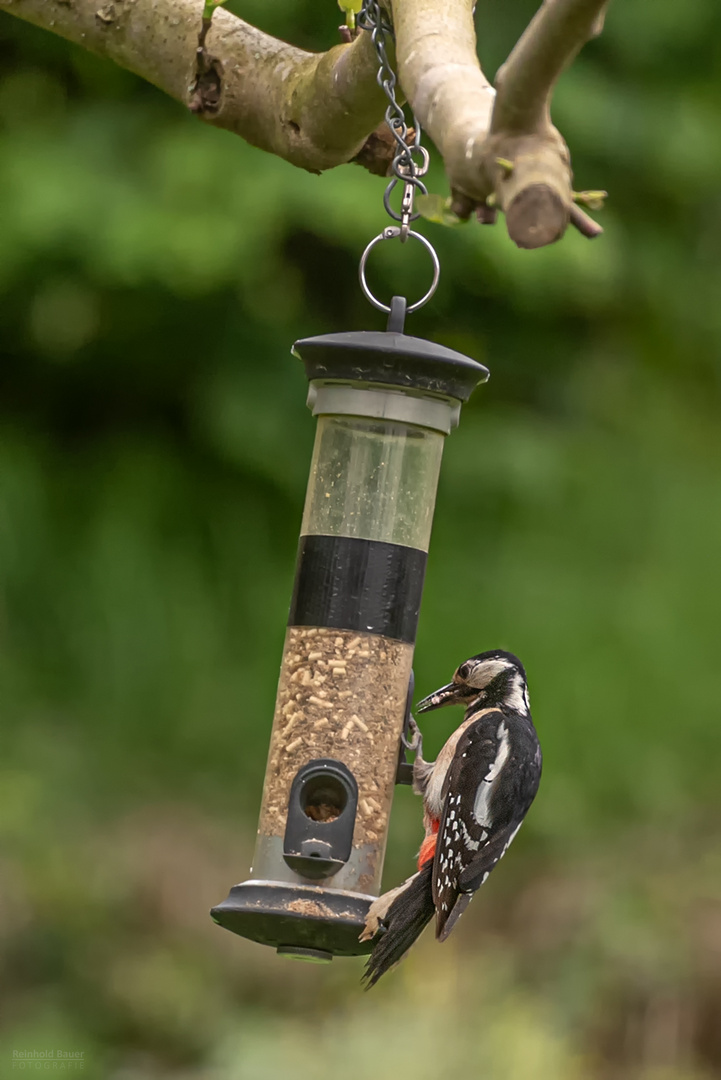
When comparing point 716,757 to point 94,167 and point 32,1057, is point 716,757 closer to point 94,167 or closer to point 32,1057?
point 32,1057

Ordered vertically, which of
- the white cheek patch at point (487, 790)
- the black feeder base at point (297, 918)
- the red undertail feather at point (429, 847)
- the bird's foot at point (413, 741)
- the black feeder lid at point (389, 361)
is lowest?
the black feeder base at point (297, 918)

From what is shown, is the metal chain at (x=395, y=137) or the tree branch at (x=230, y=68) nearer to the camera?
the metal chain at (x=395, y=137)

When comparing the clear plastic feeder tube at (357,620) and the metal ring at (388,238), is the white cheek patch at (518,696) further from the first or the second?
the metal ring at (388,238)

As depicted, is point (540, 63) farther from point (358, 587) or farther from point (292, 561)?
point (292, 561)

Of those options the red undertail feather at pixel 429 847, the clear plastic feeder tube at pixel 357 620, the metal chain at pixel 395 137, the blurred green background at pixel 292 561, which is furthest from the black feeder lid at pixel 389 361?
the blurred green background at pixel 292 561

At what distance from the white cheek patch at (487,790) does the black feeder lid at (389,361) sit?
74 cm

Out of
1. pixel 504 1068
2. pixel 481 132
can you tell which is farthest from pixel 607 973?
pixel 481 132

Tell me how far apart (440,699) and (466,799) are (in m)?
0.30

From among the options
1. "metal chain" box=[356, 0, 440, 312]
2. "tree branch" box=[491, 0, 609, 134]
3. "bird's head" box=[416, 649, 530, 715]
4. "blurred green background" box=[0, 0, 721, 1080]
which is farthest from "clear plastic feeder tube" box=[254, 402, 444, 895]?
"blurred green background" box=[0, 0, 721, 1080]

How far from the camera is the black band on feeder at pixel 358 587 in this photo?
288cm

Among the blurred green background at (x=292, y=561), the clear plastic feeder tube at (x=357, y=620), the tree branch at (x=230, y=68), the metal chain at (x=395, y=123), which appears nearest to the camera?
the metal chain at (x=395, y=123)

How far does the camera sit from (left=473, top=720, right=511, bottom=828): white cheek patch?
2.94 meters

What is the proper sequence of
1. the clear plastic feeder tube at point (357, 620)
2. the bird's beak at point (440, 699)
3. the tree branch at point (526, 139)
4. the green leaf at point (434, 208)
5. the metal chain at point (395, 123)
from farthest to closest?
the bird's beak at point (440, 699), the clear plastic feeder tube at point (357, 620), the metal chain at point (395, 123), the green leaf at point (434, 208), the tree branch at point (526, 139)

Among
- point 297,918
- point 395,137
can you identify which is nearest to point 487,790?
A: point 297,918
